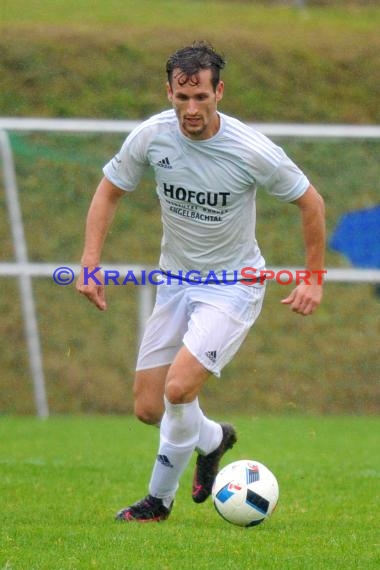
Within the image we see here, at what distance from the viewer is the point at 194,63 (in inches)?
241

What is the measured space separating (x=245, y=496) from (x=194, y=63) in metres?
2.10

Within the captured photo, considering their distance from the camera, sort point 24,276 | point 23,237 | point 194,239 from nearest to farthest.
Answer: point 194,239
point 24,276
point 23,237

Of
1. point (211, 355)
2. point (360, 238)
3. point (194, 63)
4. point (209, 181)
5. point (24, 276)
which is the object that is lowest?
point (360, 238)

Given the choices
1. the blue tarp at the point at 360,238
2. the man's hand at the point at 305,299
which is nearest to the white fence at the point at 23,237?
the blue tarp at the point at 360,238

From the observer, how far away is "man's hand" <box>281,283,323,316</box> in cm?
622

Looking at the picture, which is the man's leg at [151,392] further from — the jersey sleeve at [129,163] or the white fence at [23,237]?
the white fence at [23,237]

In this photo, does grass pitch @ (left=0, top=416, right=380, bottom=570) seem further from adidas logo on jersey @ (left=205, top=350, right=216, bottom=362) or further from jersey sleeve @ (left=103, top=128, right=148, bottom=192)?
jersey sleeve @ (left=103, top=128, right=148, bottom=192)

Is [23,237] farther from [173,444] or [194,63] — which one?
[194,63]

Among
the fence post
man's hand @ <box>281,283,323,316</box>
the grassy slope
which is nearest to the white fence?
the fence post

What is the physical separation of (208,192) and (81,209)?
27.4 feet

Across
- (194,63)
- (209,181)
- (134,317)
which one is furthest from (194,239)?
(134,317)

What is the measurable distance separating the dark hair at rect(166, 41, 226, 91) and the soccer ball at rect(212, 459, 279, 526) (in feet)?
6.29

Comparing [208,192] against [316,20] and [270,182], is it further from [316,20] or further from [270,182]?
[316,20]

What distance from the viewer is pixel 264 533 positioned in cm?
604
